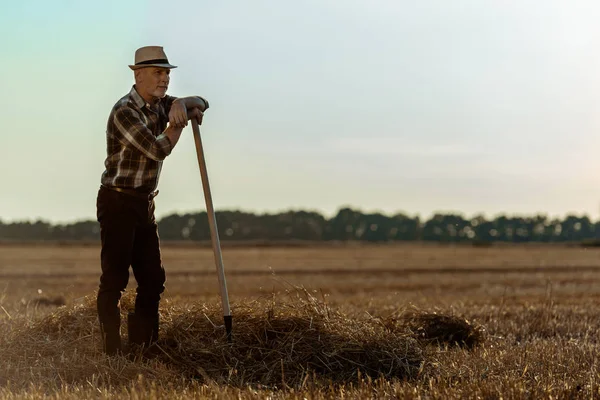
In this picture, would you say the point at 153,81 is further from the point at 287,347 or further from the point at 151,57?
the point at 287,347

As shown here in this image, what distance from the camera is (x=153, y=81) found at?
650cm

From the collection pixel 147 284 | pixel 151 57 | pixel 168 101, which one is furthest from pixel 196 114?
pixel 147 284

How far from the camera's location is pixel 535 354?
23.0 feet

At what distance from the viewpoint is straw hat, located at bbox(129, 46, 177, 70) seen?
6438mm

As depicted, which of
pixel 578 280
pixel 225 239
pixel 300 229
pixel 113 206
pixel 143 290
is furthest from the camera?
pixel 300 229

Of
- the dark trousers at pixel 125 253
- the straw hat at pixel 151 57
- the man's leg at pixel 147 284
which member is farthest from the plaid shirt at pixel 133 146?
the man's leg at pixel 147 284

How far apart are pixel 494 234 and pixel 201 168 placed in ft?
202

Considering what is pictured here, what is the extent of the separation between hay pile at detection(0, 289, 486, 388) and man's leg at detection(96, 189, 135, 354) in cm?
25

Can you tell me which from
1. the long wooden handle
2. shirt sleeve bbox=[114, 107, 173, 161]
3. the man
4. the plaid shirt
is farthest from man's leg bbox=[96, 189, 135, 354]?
the long wooden handle

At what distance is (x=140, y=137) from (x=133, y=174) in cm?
32

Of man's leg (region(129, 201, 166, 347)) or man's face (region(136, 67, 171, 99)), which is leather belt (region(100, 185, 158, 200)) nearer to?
man's leg (region(129, 201, 166, 347))

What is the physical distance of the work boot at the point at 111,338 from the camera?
6.62m

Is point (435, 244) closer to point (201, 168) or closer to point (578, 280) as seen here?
point (578, 280)

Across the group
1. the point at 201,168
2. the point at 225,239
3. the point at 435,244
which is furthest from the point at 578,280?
the point at 435,244
